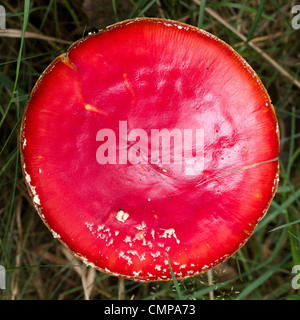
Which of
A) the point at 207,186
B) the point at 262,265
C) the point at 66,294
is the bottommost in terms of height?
the point at 66,294

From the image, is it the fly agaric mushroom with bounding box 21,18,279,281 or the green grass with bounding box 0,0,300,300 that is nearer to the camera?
the fly agaric mushroom with bounding box 21,18,279,281

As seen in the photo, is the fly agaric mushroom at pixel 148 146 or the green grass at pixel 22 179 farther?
the green grass at pixel 22 179

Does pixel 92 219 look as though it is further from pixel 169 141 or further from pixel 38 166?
pixel 169 141

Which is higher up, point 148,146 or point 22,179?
point 148,146
